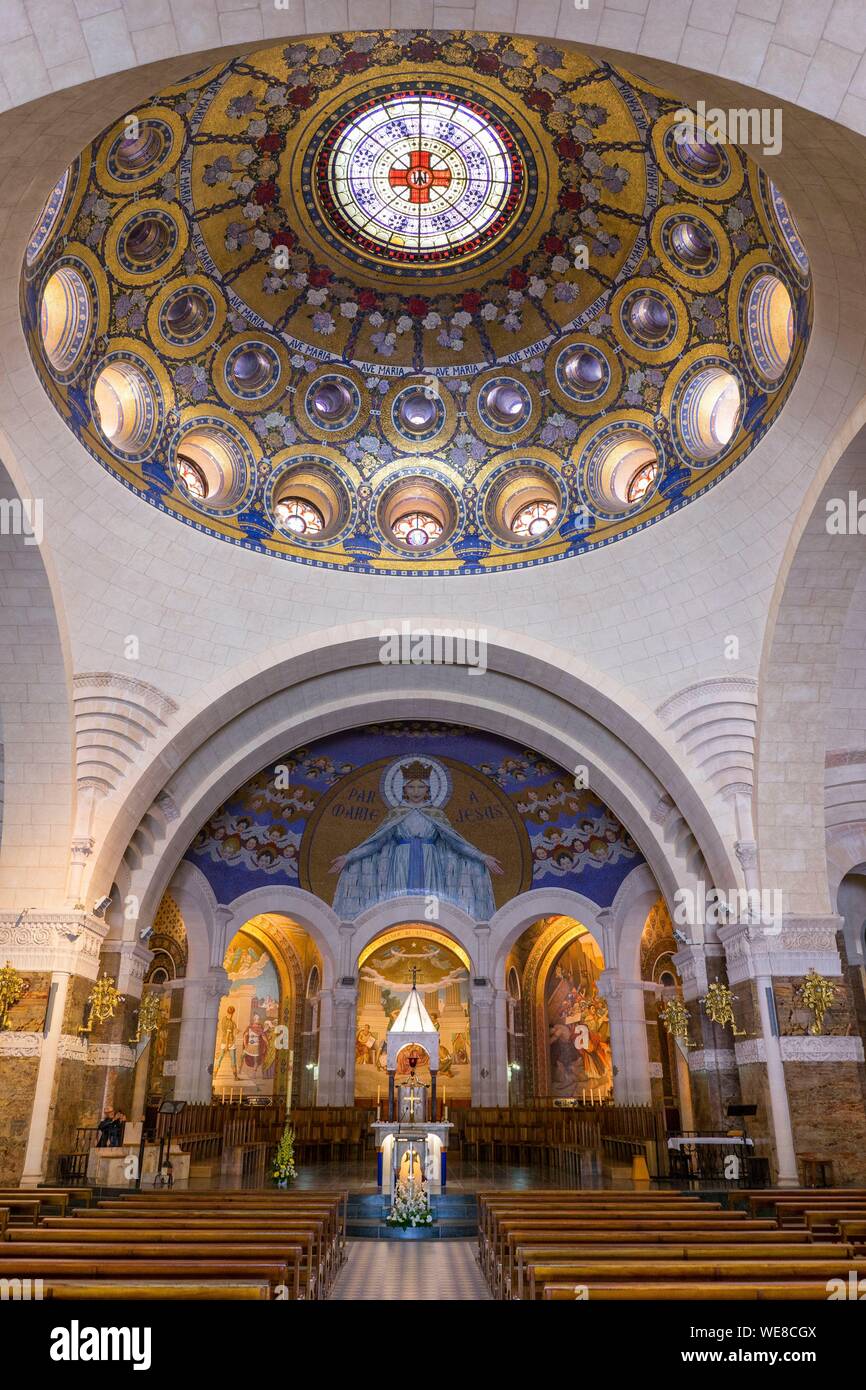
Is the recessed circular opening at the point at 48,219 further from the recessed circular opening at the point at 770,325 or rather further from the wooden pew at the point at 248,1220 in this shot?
the wooden pew at the point at 248,1220

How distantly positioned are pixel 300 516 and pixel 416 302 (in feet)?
14.8

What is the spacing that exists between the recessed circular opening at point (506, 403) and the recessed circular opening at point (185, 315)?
5212 mm

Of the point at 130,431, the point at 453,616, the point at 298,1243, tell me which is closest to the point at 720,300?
the point at 453,616

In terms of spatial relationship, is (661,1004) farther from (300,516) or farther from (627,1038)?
(300,516)

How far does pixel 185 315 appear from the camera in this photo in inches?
632

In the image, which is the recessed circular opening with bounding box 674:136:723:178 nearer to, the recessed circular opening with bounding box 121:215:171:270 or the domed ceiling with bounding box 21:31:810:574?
the domed ceiling with bounding box 21:31:810:574

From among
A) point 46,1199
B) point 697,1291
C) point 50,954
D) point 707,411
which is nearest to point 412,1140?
point 46,1199

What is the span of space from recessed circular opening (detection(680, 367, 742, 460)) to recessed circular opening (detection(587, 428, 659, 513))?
40.0 inches

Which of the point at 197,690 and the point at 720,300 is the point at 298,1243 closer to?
the point at 197,690

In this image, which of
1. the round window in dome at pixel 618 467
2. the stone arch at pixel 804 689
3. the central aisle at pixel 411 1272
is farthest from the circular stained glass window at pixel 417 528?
the central aisle at pixel 411 1272

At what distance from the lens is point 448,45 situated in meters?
13.7

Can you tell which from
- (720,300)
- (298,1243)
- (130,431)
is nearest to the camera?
(298,1243)

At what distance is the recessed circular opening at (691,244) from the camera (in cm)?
1455
